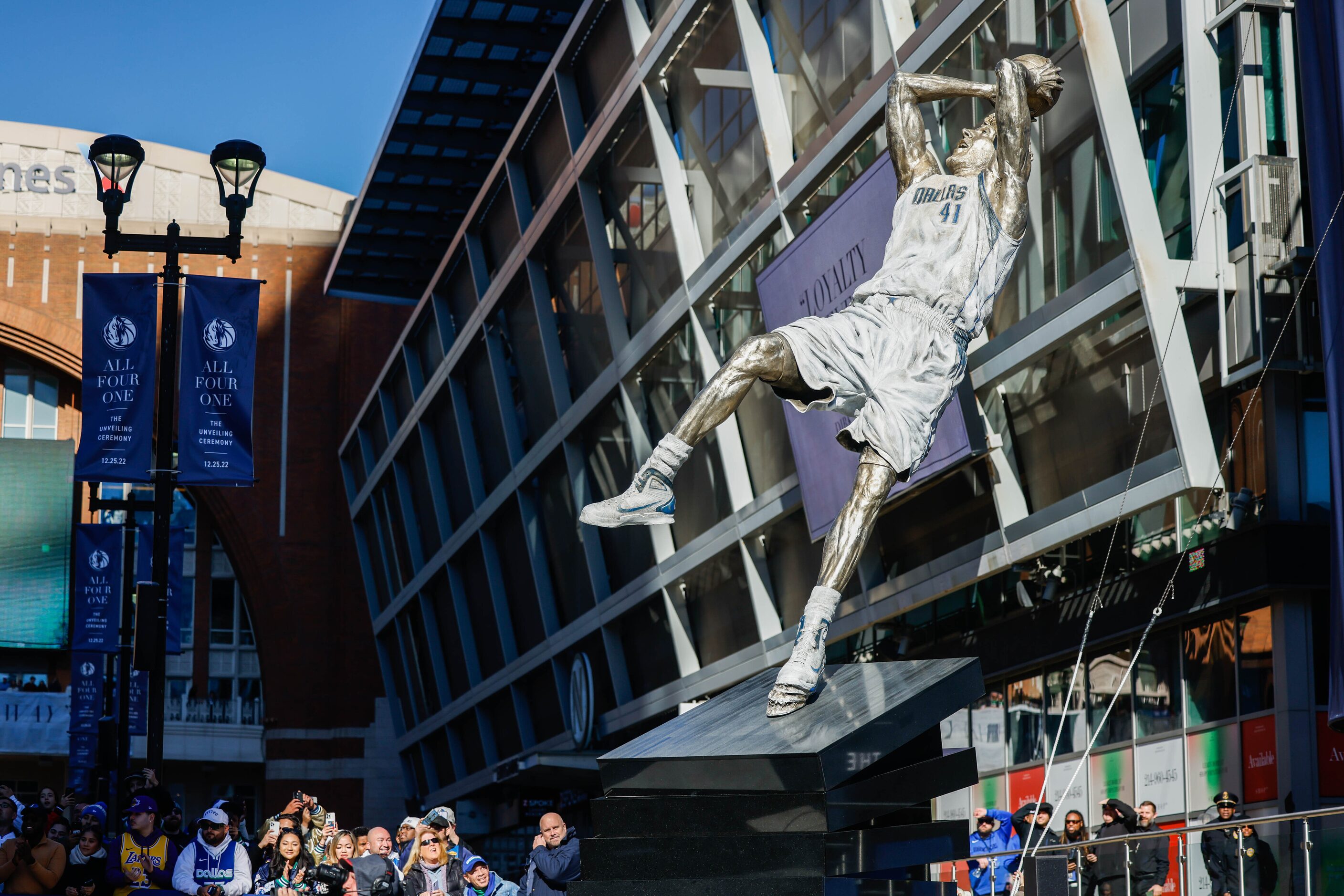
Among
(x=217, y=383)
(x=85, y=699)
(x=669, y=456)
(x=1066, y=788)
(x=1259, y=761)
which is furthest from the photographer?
(x=85, y=699)

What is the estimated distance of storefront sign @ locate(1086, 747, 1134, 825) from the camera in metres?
17.7

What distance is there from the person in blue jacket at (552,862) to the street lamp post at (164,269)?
490 centimetres

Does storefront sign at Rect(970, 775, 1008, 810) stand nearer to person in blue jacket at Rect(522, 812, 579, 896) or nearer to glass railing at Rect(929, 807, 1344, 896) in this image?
person in blue jacket at Rect(522, 812, 579, 896)

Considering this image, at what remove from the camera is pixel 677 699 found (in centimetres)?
2739

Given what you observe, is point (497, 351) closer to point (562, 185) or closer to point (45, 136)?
point (562, 185)

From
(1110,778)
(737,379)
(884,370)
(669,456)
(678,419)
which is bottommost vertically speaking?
(1110,778)

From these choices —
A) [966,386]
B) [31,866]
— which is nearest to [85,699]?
[966,386]

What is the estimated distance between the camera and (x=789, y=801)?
7.43 m

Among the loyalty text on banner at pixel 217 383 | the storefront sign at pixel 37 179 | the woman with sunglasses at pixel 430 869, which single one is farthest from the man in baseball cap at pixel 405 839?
the storefront sign at pixel 37 179

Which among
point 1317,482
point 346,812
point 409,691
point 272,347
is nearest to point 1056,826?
point 1317,482

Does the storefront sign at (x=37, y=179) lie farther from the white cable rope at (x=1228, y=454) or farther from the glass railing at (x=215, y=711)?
the white cable rope at (x=1228, y=454)

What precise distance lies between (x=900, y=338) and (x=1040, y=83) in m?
1.89

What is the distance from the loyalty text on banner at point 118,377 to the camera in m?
16.6

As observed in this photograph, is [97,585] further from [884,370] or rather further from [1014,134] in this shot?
[1014,134]
